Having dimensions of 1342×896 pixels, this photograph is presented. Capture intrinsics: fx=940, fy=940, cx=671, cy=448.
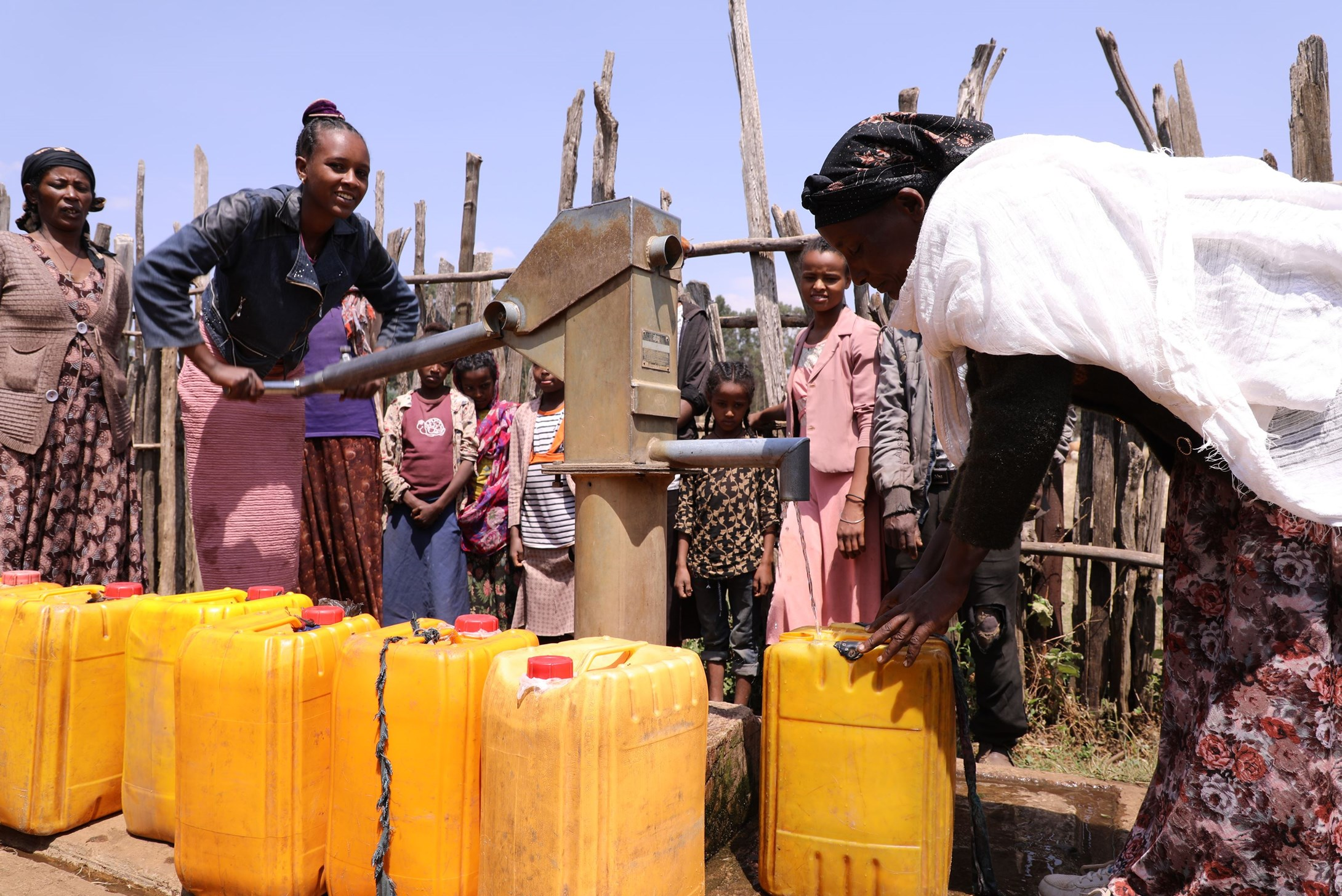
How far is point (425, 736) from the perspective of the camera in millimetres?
1711

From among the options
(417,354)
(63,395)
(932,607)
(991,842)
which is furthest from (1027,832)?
(63,395)

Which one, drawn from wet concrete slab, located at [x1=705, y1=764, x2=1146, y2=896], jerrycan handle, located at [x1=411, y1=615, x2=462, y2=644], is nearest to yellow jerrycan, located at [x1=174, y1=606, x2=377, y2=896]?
jerrycan handle, located at [x1=411, y1=615, x2=462, y2=644]

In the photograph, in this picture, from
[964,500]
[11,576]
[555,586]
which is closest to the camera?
[964,500]

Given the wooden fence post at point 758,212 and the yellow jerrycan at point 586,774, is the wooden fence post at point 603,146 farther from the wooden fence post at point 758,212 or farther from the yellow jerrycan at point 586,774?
the yellow jerrycan at point 586,774

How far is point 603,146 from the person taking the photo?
Result: 5.15 meters

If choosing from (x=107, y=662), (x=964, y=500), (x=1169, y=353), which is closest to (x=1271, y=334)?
(x=1169, y=353)

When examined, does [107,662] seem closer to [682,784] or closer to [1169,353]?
[682,784]

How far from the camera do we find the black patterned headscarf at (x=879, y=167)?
1.84 metres

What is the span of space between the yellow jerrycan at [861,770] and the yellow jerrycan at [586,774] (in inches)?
12.6

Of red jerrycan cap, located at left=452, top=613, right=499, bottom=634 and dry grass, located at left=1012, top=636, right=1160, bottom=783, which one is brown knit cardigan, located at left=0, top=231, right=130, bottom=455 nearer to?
red jerrycan cap, located at left=452, top=613, right=499, bottom=634

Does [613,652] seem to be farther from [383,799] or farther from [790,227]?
[790,227]

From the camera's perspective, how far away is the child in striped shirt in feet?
14.6

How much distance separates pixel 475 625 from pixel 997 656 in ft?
6.28

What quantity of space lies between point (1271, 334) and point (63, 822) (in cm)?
282
